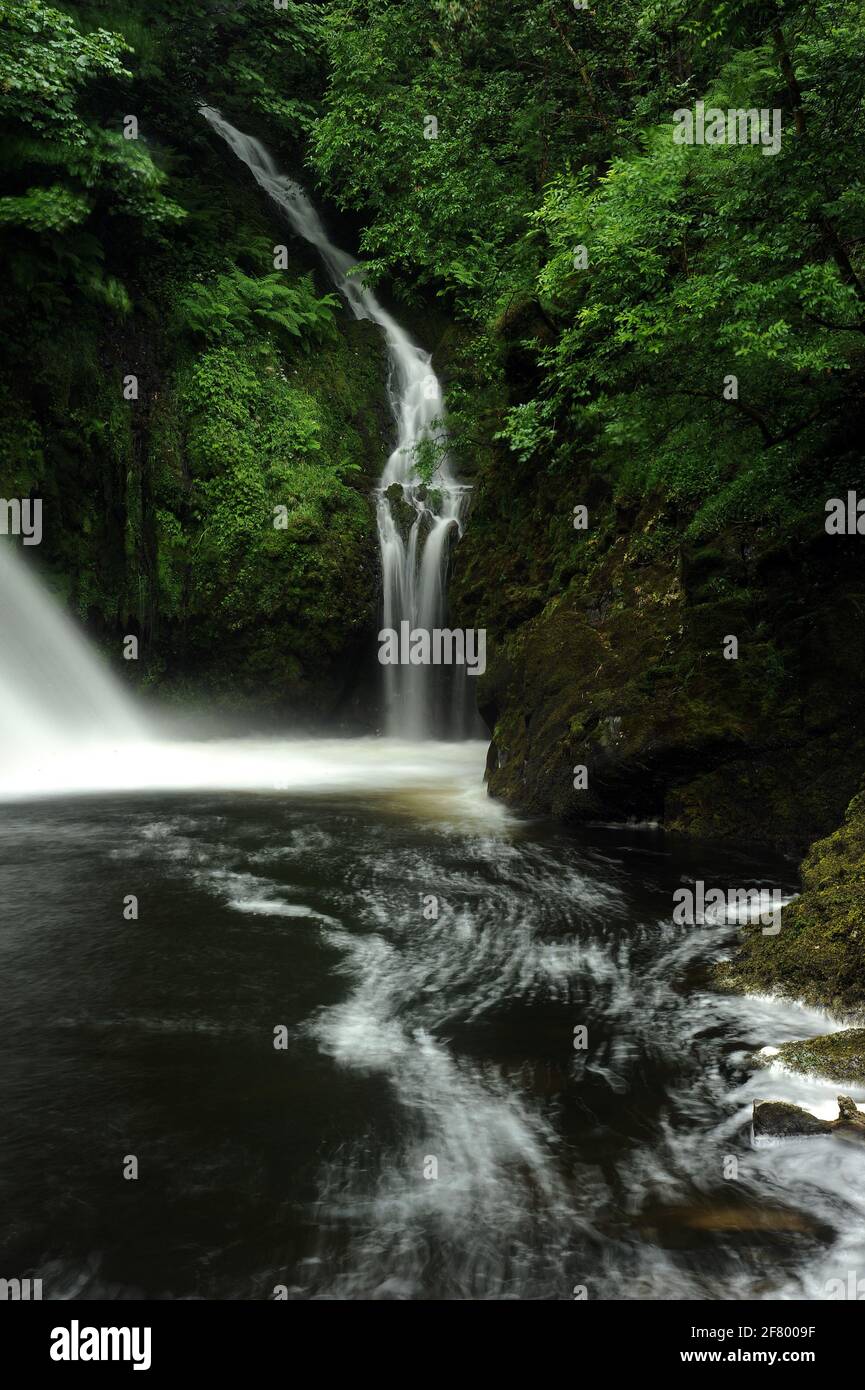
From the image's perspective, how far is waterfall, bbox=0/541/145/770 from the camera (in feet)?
46.4

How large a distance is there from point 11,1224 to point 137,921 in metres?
3.55

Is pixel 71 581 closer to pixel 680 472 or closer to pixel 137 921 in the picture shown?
pixel 137 921

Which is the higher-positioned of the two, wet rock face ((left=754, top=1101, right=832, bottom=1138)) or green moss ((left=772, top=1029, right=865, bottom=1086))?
green moss ((left=772, top=1029, right=865, bottom=1086))

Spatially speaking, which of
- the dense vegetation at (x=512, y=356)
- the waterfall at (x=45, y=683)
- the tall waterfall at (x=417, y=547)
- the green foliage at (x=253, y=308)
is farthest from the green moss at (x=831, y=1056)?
the green foliage at (x=253, y=308)

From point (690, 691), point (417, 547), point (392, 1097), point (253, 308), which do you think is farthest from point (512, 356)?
point (392, 1097)

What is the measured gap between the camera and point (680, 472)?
8234 mm

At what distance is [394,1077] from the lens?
4.64 m

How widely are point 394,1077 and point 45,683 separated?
1205 cm

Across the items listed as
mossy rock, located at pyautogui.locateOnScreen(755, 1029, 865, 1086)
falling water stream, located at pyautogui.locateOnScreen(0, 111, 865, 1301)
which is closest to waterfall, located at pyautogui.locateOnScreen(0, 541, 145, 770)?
falling water stream, located at pyautogui.locateOnScreen(0, 111, 865, 1301)

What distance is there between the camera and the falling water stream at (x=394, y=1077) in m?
3.31

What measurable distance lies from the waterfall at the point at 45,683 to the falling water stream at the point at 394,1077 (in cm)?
478

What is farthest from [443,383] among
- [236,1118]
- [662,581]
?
[236,1118]

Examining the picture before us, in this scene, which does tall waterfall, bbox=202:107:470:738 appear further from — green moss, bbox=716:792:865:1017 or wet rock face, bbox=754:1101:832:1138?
wet rock face, bbox=754:1101:832:1138

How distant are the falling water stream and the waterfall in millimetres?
4784
